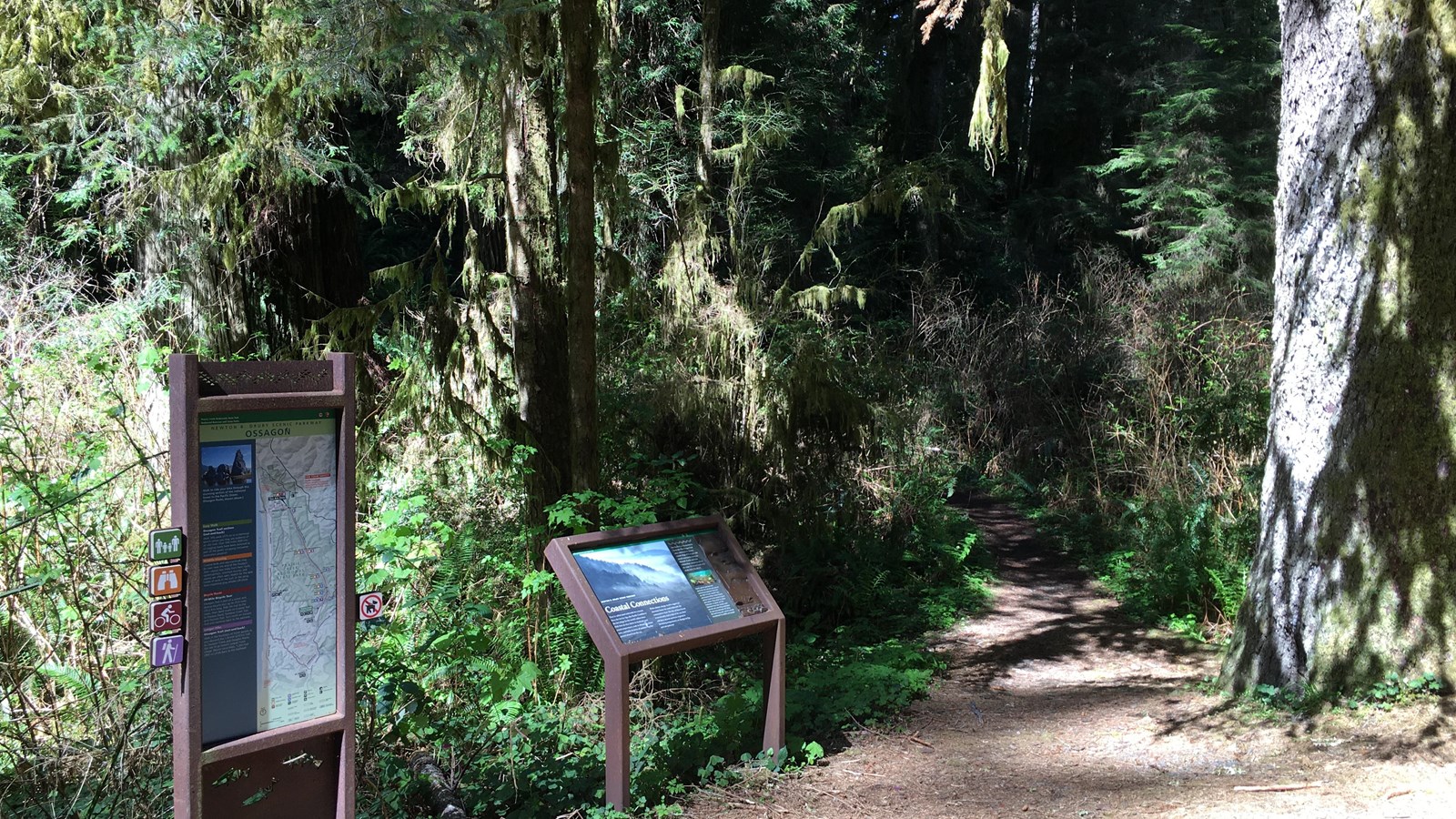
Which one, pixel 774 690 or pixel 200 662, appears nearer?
pixel 200 662

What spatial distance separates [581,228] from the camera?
23.3 feet

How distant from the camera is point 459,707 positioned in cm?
534

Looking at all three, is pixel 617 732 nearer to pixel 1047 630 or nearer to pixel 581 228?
pixel 581 228

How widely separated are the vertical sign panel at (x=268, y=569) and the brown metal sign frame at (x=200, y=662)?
0.12 ft

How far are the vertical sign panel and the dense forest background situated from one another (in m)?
0.89

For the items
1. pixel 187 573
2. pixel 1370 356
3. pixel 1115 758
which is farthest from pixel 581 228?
pixel 1370 356

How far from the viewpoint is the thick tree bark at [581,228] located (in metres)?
6.99

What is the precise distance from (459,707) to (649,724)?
3.64ft

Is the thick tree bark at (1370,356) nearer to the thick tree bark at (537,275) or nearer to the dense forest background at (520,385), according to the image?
the dense forest background at (520,385)

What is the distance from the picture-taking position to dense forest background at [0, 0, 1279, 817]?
463 cm

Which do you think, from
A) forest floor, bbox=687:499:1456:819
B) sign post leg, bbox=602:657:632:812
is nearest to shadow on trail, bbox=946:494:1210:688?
forest floor, bbox=687:499:1456:819

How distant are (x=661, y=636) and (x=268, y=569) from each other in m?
1.85

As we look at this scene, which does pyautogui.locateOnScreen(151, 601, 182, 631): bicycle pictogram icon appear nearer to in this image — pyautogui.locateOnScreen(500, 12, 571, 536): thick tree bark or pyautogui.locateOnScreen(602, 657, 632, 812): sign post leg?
pyautogui.locateOnScreen(602, 657, 632, 812): sign post leg

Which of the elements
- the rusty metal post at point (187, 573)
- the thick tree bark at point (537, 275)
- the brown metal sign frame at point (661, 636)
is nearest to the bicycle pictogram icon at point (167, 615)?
the rusty metal post at point (187, 573)
